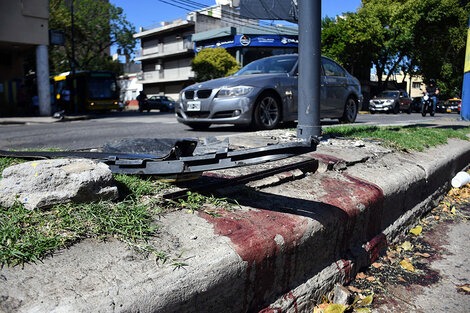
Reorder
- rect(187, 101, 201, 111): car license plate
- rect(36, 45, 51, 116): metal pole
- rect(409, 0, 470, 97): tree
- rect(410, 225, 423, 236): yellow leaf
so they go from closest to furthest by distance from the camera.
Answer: rect(410, 225, 423, 236): yellow leaf < rect(187, 101, 201, 111): car license plate < rect(36, 45, 51, 116): metal pole < rect(409, 0, 470, 97): tree

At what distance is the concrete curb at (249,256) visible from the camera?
1104mm

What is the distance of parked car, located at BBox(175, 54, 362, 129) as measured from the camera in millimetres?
5910

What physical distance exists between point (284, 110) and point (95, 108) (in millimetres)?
20745

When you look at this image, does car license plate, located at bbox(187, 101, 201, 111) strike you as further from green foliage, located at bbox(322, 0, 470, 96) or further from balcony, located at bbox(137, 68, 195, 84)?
balcony, located at bbox(137, 68, 195, 84)

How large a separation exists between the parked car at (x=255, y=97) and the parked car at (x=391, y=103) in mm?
18670

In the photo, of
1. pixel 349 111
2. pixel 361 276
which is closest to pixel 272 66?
pixel 349 111

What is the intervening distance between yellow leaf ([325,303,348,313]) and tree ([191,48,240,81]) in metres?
31.2

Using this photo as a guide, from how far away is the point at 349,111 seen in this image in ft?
25.8

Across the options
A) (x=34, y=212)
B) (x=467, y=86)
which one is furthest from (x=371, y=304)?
(x=467, y=86)

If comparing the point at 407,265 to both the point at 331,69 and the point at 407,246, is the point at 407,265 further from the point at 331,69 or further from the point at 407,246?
the point at 331,69

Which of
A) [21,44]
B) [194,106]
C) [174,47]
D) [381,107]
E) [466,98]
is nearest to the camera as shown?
[194,106]

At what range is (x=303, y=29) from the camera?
355cm

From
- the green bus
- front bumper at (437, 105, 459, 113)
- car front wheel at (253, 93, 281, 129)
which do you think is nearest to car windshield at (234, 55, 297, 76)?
car front wheel at (253, 93, 281, 129)

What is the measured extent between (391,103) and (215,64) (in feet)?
49.1
